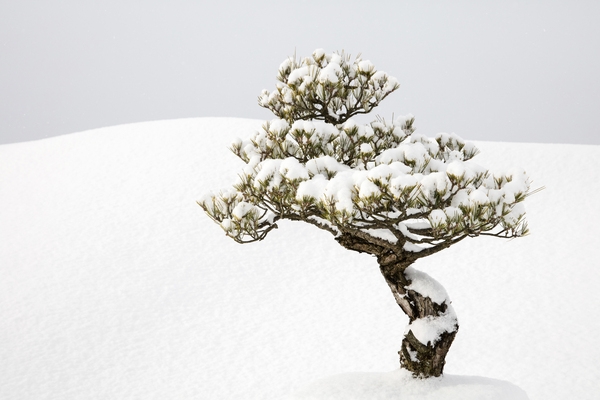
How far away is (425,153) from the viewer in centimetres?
283

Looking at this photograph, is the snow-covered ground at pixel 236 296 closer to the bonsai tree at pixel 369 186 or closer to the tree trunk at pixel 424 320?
the tree trunk at pixel 424 320

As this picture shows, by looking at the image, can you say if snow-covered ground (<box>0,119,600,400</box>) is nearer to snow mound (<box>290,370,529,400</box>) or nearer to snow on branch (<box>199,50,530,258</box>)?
snow mound (<box>290,370,529,400</box>)

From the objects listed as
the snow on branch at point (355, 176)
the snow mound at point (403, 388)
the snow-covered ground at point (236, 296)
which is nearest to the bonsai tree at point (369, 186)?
the snow on branch at point (355, 176)

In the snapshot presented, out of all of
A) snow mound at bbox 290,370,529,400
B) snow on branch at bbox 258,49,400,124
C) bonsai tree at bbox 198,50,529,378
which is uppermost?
snow on branch at bbox 258,49,400,124

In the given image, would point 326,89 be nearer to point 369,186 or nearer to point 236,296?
point 369,186

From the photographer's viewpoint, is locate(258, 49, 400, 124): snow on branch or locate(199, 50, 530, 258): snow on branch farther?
locate(258, 49, 400, 124): snow on branch

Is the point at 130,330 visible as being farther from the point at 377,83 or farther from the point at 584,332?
the point at 584,332

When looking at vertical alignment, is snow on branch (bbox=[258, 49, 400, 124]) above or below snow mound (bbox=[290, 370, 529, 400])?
above

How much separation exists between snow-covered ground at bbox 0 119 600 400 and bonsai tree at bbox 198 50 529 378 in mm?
644

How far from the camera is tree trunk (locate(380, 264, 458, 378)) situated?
342 cm

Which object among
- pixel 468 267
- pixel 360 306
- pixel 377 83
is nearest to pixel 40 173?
pixel 360 306

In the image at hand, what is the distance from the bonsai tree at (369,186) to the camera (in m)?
2.56

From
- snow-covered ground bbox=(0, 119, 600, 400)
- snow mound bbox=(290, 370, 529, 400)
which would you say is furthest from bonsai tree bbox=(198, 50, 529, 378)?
snow-covered ground bbox=(0, 119, 600, 400)

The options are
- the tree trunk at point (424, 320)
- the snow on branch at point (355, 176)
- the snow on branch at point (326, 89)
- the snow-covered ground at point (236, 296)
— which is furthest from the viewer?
Result: the snow-covered ground at point (236, 296)
